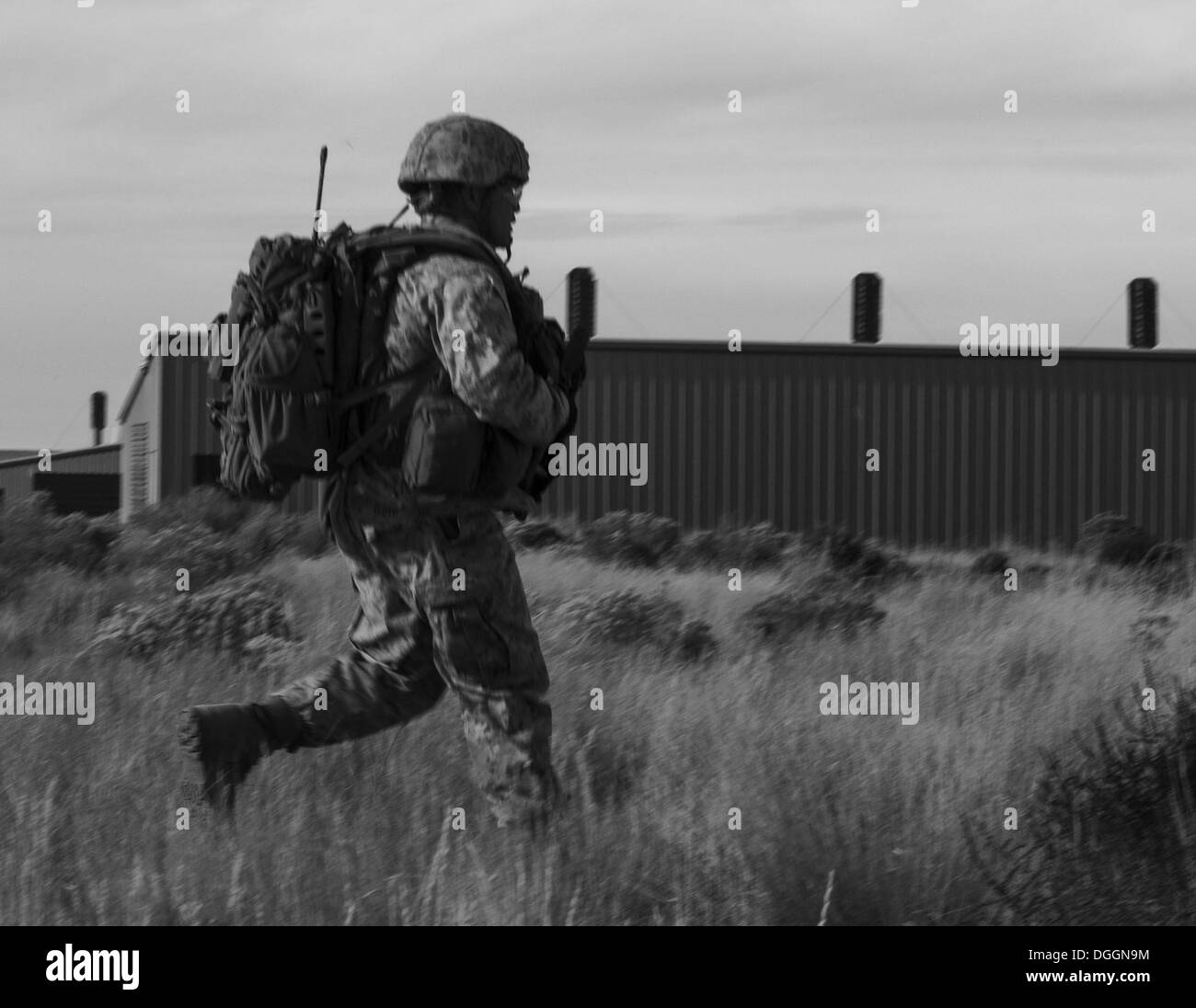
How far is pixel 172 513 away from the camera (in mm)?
18641

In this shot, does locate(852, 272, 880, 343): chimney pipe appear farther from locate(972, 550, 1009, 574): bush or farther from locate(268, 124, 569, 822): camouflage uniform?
locate(268, 124, 569, 822): camouflage uniform

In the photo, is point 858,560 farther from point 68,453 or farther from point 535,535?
point 68,453

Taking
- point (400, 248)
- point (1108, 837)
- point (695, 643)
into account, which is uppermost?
point (400, 248)

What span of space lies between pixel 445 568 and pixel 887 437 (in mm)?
24762

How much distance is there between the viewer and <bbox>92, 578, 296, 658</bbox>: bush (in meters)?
8.70

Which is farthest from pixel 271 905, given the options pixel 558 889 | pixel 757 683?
pixel 757 683

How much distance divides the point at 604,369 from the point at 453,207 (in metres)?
22.4

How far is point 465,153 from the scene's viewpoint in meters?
4.93

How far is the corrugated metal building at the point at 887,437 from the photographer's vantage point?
27.6m

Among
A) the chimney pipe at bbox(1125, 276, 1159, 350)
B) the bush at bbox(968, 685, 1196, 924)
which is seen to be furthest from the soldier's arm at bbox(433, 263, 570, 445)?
the chimney pipe at bbox(1125, 276, 1159, 350)

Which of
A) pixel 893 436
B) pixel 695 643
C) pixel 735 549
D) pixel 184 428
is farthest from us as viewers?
pixel 893 436

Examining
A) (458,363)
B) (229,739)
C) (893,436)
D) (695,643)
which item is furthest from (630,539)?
(458,363)

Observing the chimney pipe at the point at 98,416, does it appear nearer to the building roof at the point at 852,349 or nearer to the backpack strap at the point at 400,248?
the building roof at the point at 852,349

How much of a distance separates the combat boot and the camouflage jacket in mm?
616
